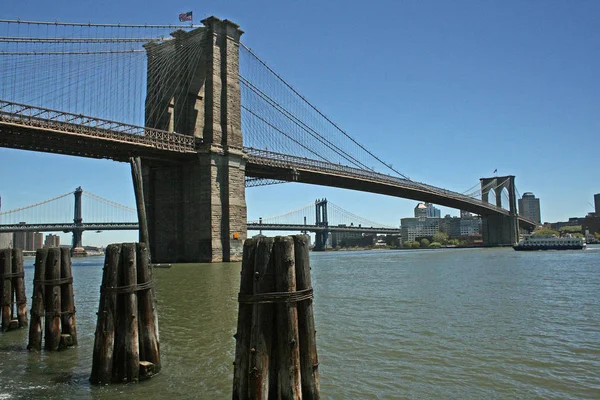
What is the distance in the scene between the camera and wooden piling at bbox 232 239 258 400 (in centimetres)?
434

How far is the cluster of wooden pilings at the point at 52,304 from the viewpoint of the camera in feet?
27.3

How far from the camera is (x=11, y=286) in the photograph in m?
10.5

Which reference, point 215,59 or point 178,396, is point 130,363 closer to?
point 178,396

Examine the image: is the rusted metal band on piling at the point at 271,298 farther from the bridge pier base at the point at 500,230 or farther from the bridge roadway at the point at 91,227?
the bridge pier base at the point at 500,230

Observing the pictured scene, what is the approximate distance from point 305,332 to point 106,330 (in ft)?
9.69

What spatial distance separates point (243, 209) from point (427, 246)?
102846 mm

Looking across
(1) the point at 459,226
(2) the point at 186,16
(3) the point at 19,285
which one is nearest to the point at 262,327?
(3) the point at 19,285

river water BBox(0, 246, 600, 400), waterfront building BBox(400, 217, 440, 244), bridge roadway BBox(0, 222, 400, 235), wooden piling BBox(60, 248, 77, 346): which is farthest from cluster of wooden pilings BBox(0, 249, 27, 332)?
waterfront building BBox(400, 217, 440, 244)

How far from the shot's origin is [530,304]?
13617 millimetres

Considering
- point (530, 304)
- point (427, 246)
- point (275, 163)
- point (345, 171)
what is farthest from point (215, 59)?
point (427, 246)

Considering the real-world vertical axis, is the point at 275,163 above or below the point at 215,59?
below

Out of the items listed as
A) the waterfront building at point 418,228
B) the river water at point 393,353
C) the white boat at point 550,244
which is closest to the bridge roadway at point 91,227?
the white boat at point 550,244

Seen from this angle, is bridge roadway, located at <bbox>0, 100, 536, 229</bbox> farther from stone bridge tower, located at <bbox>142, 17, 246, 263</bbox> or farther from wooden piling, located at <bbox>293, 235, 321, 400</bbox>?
wooden piling, located at <bbox>293, 235, 321, 400</bbox>

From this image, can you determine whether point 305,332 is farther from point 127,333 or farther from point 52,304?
point 52,304
